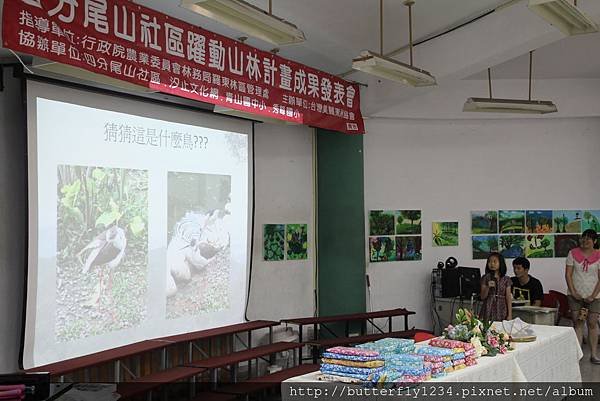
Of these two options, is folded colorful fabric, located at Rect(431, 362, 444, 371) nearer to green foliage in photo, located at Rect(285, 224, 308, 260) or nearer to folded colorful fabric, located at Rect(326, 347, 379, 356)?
folded colorful fabric, located at Rect(326, 347, 379, 356)

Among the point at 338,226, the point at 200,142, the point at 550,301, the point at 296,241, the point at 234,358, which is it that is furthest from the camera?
the point at 550,301

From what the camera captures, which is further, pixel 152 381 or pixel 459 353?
pixel 152 381

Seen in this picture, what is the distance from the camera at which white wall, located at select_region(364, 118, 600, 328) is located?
372 inches

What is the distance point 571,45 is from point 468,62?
1688mm

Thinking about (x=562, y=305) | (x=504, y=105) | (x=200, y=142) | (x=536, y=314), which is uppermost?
(x=504, y=105)

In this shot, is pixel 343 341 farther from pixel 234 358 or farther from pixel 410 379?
pixel 410 379

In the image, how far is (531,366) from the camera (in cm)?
533

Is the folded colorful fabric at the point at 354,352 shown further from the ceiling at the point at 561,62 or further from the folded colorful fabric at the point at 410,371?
the ceiling at the point at 561,62

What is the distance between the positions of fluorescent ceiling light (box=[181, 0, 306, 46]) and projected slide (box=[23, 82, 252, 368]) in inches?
72.8

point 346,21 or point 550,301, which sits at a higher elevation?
point 346,21

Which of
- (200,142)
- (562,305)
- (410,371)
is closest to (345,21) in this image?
(200,142)

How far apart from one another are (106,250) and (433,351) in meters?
3.06

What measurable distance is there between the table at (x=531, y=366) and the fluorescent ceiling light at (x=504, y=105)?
2566 mm

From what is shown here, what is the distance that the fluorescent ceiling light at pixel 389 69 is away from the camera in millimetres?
5770
